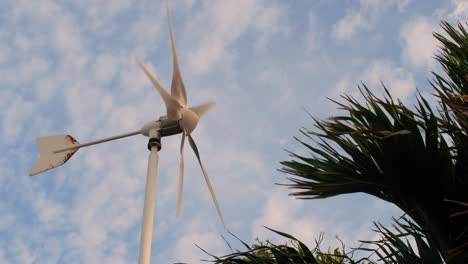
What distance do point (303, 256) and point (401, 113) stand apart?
1124 millimetres

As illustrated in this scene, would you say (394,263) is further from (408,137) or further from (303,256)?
(408,137)

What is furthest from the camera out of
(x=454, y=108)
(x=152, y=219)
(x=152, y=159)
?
(x=152, y=159)

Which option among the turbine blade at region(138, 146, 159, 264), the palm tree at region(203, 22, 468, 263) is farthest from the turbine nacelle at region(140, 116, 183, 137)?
the palm tree at region(203, 22, 468, 263)

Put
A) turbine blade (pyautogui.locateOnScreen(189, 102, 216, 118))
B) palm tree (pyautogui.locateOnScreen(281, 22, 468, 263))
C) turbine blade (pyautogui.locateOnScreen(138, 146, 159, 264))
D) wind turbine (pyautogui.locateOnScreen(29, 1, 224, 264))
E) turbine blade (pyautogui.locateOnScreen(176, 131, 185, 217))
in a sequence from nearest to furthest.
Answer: palm tree (pyautogui.locateOnScreen(281, 22, 468, 263)) < turbine blade (pyautogui.locateOnScreen(138, 146, 159, 264)) < wind turbine (pyautogui.locateOnScreen(29, 1, 224, 264)) < turbine blade (pyautogui.locateOnScreen(176, 131, 185, 217)) < turbine blade (pyautogui.locateOnScreen(189, 102, 216, 118))

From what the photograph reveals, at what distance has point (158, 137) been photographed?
893 cm

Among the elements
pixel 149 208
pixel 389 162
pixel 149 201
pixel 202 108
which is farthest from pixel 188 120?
pixel 389 162

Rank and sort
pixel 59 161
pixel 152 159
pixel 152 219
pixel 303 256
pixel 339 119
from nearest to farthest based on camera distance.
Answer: pixel 303 256 < pixel 339 119 < pixel 152 219 < pixel 152 159 < pixel 59 161

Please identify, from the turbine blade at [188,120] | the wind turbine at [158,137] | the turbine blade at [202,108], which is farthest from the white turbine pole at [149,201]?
the turbine blade at [202,108]

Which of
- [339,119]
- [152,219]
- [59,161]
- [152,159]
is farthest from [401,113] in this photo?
[59,161]

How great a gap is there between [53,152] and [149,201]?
3.80 m

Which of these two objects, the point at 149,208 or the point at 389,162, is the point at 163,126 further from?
the point at 389,162

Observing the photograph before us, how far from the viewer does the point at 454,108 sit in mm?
3273

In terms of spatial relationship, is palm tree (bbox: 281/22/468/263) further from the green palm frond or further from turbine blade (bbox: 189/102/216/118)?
turbine blade (bbox: 189/102/216/118)

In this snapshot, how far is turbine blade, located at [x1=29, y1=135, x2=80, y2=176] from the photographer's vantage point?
10320 mm
